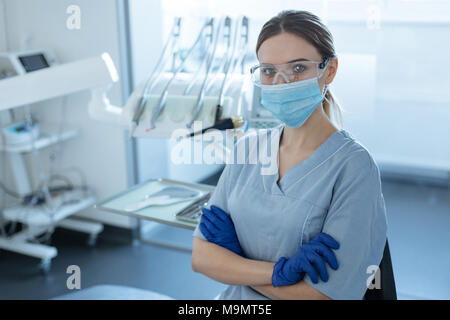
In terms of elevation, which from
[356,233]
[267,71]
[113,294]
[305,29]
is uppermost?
[305,29]

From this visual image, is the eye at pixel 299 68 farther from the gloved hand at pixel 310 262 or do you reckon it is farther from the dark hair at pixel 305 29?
the gloved hand at pixel 310 262

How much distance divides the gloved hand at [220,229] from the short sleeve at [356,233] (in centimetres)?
→ 26

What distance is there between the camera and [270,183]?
1313 millimetres

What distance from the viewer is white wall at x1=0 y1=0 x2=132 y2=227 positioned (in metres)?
2.79

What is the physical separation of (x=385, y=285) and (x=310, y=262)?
0.21 metres

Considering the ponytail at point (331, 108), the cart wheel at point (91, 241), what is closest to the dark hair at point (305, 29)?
the ponytail at point (331, 108)

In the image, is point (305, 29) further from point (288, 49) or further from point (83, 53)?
point (83, 53)

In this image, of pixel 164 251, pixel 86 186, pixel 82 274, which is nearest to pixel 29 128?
pixel 86 186

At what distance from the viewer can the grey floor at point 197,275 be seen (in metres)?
2.47

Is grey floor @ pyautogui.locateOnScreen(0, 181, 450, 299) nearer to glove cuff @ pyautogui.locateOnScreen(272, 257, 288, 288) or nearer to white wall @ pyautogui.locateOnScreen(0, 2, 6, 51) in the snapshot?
white wall @ pyautogui.locateOnScreen(0, 2, 6, 51)

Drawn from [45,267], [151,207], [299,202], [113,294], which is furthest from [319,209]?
[45,267]

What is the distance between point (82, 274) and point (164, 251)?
0.52m

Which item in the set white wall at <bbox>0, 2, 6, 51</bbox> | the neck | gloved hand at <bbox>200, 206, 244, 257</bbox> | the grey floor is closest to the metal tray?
gloved hand at <bbox>200, 206, 244, 257</bbox>

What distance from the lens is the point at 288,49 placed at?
4.01 feet
